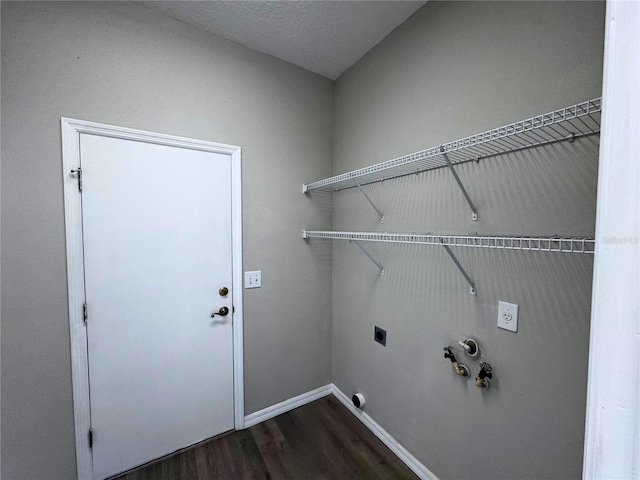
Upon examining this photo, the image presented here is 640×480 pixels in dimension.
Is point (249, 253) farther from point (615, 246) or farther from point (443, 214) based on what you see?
point (615, 246)

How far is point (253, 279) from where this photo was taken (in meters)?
1.90

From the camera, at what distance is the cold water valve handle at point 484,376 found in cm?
119

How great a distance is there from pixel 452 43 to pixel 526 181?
0.82 meters

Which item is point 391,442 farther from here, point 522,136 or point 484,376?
point 522,136

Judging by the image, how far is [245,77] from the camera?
1820 millimetres

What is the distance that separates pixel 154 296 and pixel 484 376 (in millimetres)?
1816

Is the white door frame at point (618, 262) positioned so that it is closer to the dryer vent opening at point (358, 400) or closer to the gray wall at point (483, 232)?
the gray wall at point (483, 232)

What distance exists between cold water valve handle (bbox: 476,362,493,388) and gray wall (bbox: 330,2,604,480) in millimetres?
40

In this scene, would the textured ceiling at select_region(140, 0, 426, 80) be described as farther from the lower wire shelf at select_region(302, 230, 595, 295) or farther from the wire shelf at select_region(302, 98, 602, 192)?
the lower wire shelf at select_region(302, 230, 595, 295)

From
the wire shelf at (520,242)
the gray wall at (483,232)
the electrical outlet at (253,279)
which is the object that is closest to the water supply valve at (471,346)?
the gray wall at (483,232)

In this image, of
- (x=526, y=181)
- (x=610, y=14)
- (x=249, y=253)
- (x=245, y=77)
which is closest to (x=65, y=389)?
(x=249, y=253)

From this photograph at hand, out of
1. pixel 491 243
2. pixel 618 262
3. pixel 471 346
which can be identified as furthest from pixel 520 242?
pixel 618 262

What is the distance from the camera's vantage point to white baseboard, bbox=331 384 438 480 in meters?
1.50

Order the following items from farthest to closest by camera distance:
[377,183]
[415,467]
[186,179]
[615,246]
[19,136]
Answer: [377,183] → [186,179] → [415,467] → [19,136] → [615,246]
